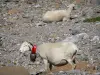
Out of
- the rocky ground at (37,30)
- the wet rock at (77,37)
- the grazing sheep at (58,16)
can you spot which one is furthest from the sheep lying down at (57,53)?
the grazing sheep at (58,16)

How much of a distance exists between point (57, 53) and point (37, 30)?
22.0 feet

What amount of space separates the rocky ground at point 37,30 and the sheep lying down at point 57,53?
41cm

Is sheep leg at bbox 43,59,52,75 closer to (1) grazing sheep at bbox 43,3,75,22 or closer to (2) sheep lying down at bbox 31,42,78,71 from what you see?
(2) sheep lying down at bbox 31,42,78,71

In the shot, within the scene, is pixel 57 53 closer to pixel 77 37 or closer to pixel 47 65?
pixel 47 65

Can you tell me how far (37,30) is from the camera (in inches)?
698

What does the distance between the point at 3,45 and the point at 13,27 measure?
4.19 meters

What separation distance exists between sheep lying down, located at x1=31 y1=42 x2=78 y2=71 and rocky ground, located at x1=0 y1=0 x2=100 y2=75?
41 centimetres

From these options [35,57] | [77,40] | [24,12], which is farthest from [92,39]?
[24,12]

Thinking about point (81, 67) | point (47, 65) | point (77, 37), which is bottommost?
point (81, 67)

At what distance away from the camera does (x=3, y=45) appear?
49.8ft

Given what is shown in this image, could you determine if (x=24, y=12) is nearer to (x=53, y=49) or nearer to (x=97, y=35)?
(x=97, y=35)

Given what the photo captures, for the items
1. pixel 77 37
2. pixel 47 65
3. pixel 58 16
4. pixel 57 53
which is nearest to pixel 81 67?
pixel 57 53

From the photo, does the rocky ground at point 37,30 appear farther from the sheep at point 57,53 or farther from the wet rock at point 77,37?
the sheep at point 57,53

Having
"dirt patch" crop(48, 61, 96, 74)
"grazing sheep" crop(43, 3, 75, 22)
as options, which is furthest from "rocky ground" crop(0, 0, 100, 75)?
"grazing sheep" crop(43, 3, 75, 22)
